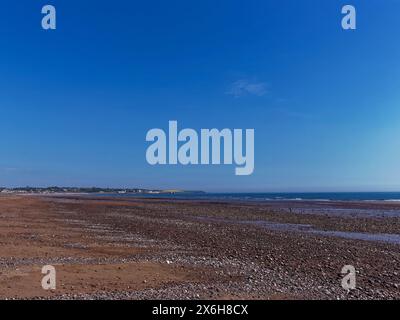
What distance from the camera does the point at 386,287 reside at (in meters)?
11.9

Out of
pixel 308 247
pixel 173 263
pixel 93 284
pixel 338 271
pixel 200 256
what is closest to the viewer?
pixel 93 284

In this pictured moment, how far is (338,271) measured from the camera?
14.0 metres

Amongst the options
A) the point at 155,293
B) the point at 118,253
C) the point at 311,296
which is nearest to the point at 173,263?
the point at 118,253

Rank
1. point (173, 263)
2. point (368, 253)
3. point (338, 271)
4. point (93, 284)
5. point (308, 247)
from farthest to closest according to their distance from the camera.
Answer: point (308, 247)
point (368, 253)
point (173, 263)
point (338, 271)
point (93, 284)

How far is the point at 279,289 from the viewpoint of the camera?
11398 millimetres
